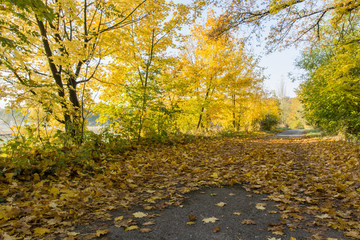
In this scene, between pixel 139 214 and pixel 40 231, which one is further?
pixel 139 214

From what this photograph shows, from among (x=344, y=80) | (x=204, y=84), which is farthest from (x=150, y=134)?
(x=344, y=80)

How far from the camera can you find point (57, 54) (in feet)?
18.6

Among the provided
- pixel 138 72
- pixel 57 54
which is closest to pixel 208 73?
pixel 138 72

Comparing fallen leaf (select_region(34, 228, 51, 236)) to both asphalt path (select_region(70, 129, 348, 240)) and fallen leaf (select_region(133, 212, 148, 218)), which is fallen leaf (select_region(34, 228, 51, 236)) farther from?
fallen leaf (select_region(133, 212, 148, 218))

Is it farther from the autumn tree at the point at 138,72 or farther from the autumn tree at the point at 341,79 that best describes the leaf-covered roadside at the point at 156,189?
the autumn tree at the point at 341,79

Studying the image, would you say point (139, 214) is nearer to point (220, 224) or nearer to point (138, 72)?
point (220, 224)

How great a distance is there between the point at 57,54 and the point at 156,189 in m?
4.74

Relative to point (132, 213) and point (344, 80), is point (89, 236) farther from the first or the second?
point (344, 80)

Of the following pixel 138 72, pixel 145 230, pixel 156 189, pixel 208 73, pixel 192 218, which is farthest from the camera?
pixel 208 73

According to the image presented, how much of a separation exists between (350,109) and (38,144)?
1357 cm

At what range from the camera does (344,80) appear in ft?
27.9

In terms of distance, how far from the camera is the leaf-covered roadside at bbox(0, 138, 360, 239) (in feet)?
8.11

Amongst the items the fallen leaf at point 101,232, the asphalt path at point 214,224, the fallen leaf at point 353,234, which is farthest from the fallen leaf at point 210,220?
the fallen leaf at point 353,234

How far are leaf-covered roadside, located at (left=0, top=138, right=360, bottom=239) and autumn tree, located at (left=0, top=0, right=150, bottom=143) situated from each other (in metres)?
1.82
